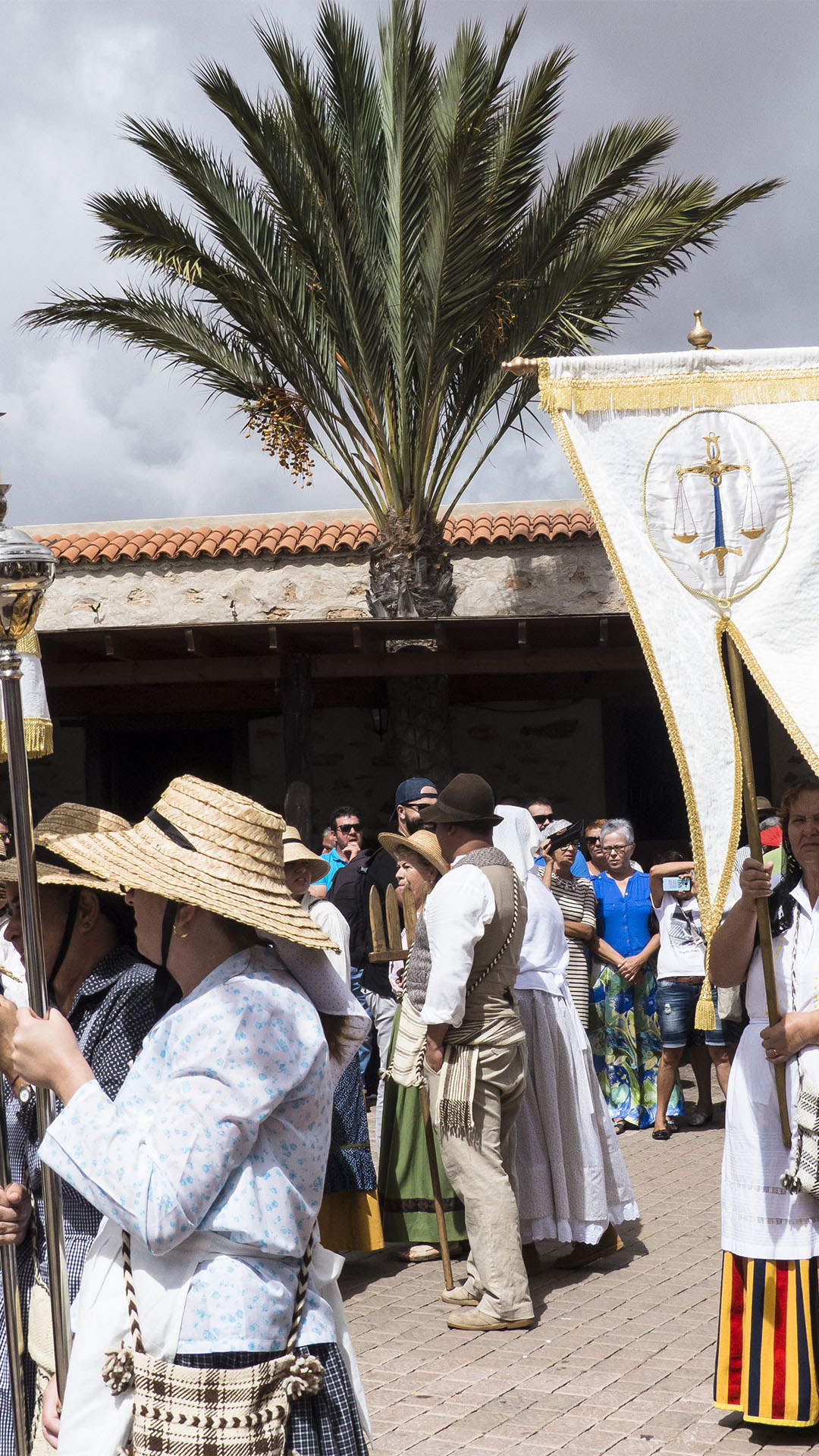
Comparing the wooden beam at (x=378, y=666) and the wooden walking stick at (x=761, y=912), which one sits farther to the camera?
the wooden beam at (x=378, y=666)

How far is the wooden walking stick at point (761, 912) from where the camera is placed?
3.64 m

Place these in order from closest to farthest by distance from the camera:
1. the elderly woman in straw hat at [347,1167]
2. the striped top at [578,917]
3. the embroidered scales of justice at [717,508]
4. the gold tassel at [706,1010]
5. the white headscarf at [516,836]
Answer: the gold tassel at [706,1010]
the embroidered scales of justice at [717,508]
the elderly woman in straw hat at [347,1167]
the white headscarf at [516,836]
the striped top at [578,917]

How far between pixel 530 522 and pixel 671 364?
387 inches

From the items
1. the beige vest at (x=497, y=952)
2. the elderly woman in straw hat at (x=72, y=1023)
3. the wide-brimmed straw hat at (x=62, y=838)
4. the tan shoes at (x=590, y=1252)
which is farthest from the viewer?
the tan shoes at (x=590, y=1252)

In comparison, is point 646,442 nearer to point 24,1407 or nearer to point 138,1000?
point 138,1000

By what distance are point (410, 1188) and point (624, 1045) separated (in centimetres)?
302

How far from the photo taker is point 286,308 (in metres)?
11.7

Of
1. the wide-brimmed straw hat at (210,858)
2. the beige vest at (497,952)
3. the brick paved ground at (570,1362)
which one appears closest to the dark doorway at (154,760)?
the brick paved ground at (570,1362)

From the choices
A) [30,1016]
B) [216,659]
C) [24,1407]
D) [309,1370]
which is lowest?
[24,1407]

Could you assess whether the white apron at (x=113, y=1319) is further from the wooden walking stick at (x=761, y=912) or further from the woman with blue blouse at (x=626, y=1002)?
the woman with blue blouse at (x=626, y=1002)

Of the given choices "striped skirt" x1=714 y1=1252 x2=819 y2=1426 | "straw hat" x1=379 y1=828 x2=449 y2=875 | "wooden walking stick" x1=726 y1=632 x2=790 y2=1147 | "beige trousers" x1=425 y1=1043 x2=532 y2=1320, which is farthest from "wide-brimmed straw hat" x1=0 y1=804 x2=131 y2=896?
"straw hat" x1=379 y1=828 x2=449 y2=875

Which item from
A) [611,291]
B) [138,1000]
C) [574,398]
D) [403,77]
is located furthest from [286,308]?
[138,1000]

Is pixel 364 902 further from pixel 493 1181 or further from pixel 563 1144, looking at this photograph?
pixel 493 1181

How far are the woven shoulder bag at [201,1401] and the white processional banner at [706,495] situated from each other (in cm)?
206
